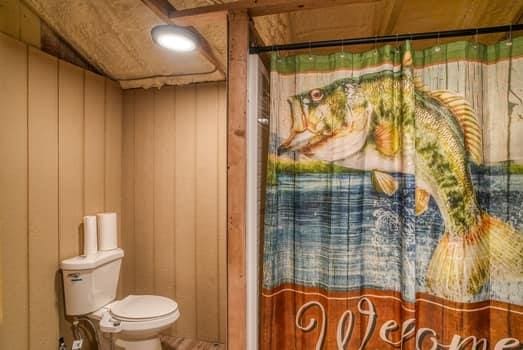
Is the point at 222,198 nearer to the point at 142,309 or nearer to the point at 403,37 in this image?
the point at 142,309

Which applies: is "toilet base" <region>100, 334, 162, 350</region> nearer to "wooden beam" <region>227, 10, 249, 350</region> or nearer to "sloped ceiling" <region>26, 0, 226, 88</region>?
"wooden beam" <region>227, 10, 249, 350</region>

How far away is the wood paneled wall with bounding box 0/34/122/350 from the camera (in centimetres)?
170

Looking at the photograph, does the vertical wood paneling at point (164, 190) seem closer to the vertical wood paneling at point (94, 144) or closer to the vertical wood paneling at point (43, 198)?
the vertical wood paneling at point (94, 144)

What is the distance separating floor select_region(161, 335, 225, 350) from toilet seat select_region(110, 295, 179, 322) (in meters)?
0.52

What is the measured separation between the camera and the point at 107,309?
81.4 inches

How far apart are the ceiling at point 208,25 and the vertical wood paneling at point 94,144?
0.56 feet

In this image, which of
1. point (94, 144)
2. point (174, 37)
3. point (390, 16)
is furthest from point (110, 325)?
point (390, 16)

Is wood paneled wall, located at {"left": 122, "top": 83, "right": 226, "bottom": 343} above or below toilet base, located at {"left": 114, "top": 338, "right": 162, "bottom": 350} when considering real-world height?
above

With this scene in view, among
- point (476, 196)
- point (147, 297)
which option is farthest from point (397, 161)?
point (147, 297)

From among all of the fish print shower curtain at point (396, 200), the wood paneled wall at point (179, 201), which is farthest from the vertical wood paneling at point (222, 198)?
the fish print shower curtain at point (396, 200)

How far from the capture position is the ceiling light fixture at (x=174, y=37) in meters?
1.50

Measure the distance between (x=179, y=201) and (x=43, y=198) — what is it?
3.04ft

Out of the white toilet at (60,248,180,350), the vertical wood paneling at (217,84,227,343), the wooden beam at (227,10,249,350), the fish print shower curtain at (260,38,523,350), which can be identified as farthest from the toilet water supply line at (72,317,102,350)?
the fish print shower curtain at (260,38,523,350)

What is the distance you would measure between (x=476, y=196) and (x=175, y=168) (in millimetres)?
2042
